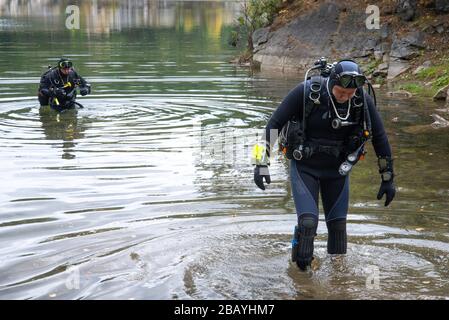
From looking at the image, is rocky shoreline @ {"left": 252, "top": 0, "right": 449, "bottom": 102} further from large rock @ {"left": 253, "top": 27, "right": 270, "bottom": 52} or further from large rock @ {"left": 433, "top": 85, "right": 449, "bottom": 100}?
large rock @ {"left": 433, "top": 85, "right": 449, "bottom": 100}

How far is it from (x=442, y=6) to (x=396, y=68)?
309 cm

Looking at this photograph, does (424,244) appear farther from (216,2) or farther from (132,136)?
(216,2)

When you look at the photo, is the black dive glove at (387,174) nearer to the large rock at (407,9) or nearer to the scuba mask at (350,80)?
the scuba mask at (350,80)

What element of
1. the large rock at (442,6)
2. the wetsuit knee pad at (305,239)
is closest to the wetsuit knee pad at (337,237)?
the wetsuit knee pad at (305,239)

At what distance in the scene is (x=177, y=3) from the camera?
99.1 metres

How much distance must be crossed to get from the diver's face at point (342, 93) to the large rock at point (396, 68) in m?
17.3

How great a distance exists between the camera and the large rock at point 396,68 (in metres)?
23.0

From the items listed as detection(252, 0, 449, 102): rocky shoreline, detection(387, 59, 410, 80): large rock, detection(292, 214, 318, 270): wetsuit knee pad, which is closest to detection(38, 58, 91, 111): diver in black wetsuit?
detection(252, 0, 449, 102): rocky shoreline

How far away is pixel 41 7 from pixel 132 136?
81.4 meters

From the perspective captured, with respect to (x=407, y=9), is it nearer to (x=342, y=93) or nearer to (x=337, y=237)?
(x=337, y=237)

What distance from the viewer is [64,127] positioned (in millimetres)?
15266

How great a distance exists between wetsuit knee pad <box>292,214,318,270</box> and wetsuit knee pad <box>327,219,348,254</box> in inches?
13.5

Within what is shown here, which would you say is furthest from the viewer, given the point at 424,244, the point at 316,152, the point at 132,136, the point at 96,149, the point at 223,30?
the point at 223,30

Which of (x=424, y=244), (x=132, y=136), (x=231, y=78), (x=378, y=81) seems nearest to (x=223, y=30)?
(x=231, y=78)
